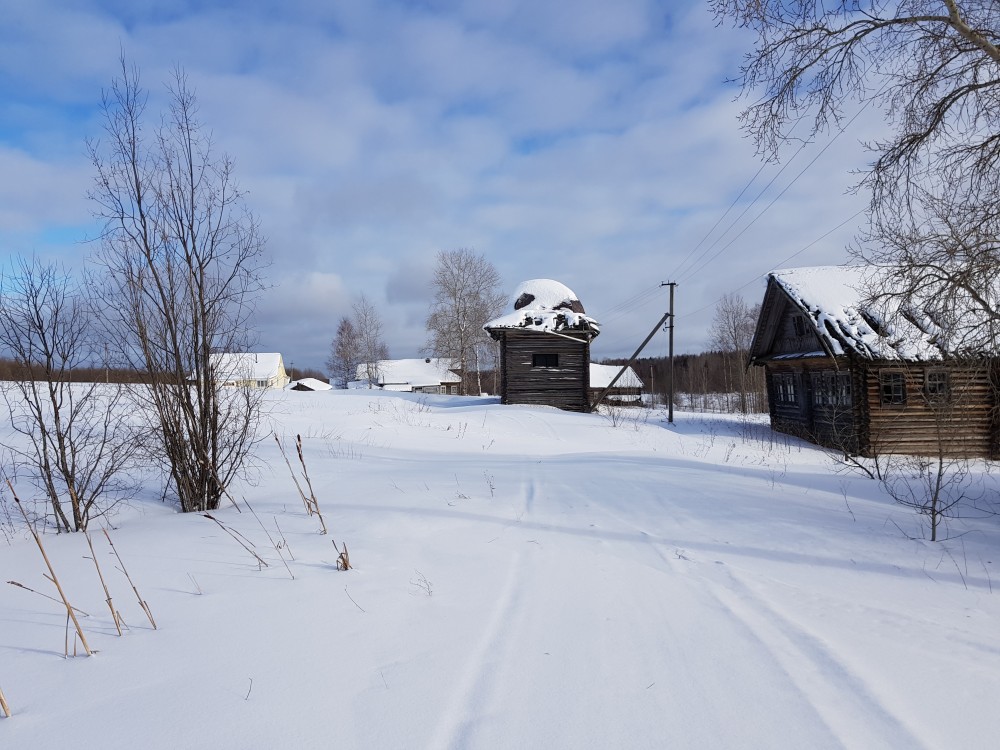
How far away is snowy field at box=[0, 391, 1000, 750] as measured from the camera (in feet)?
6.93

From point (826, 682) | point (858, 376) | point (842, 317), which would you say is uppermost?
point (842, 317)

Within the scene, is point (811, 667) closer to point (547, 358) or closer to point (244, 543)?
point (244, 543)

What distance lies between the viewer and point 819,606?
325 centimetres

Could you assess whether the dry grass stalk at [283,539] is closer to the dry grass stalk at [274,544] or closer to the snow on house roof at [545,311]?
the dry grass stalk at [274,544]

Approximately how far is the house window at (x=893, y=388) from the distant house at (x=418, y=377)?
5193cm

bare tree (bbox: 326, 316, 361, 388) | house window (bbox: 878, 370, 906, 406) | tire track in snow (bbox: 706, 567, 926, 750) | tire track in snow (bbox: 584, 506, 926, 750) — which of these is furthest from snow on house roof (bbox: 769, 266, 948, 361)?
bare tree (bbox: 326, 316, 361, 388)

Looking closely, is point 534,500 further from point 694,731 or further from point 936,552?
point 694,731

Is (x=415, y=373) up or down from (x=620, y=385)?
up

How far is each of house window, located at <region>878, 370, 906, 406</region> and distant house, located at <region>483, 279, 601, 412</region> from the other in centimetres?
1063

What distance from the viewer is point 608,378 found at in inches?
2104

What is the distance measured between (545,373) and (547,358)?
0.71m

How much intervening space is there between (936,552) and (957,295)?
3795 millimetres

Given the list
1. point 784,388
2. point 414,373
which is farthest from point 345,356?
point 784,388

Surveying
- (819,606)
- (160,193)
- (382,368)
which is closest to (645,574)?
(819,606)
